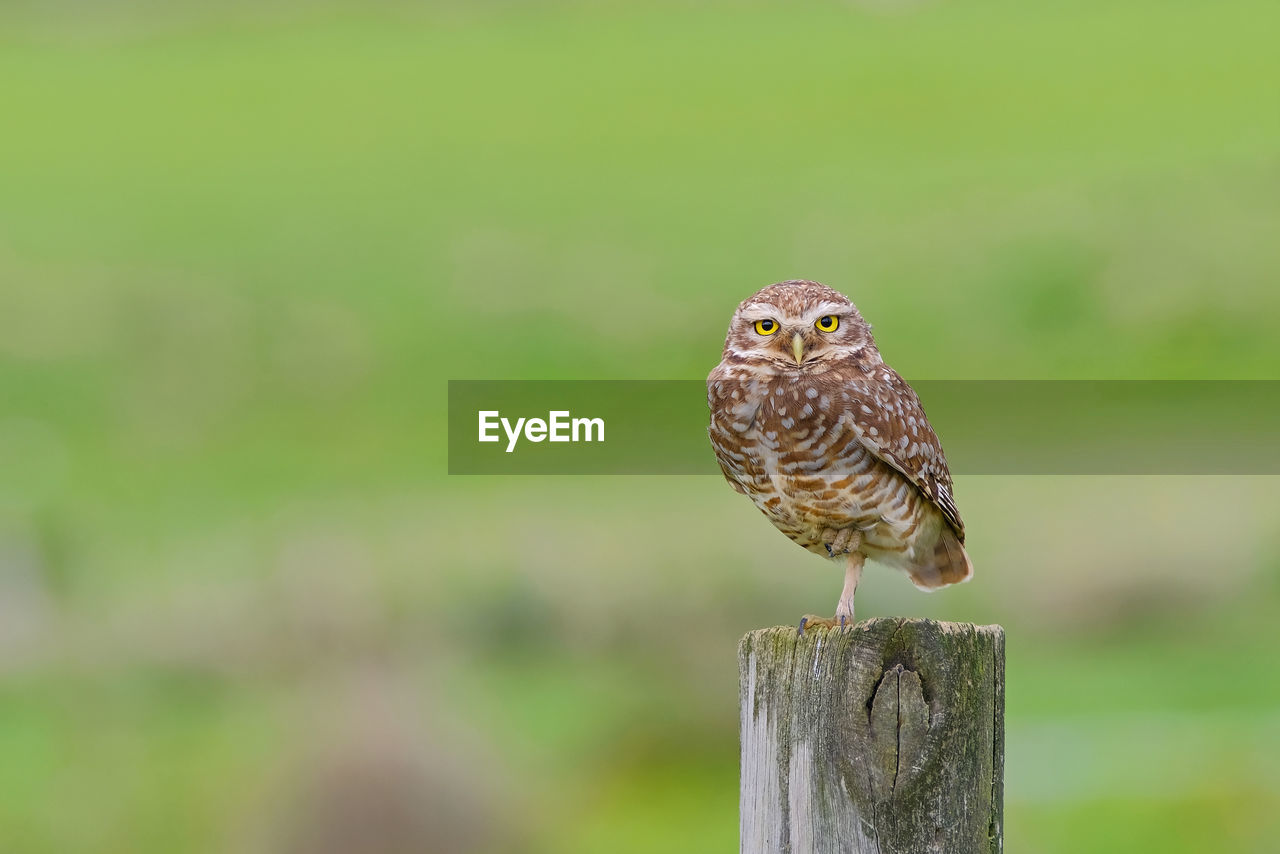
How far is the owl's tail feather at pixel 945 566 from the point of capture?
3961 millimetres

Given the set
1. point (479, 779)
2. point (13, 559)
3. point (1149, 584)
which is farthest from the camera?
point (13, 559)

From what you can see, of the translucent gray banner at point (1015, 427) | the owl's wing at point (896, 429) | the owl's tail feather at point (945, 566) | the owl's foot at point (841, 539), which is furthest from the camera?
the translucent gray banner at point (1015, 427)

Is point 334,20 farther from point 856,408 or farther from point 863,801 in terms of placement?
point 863,801

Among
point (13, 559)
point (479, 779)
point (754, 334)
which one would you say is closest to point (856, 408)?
point (754, 334)

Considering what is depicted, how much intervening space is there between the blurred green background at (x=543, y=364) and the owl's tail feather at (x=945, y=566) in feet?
11.7

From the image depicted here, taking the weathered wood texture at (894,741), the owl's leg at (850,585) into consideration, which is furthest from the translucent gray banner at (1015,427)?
the weathered wood texture at (894,741)

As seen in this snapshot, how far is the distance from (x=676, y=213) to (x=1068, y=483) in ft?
21.6

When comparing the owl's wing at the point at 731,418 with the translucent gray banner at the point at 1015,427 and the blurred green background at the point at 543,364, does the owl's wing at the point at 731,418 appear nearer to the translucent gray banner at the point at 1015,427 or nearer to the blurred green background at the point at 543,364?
the blurred green background at the point at 543,364

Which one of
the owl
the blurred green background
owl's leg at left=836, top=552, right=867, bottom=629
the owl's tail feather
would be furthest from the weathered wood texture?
the blurred green background

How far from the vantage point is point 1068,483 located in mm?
11992

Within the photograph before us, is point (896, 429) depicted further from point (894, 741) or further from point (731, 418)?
point (894, 741)

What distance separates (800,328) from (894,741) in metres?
1.46

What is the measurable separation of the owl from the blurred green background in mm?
3948

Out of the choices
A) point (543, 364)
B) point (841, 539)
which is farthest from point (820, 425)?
point (543, 364)
